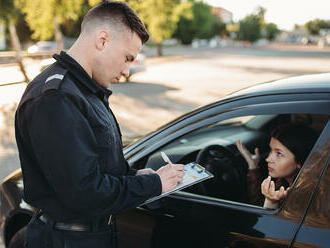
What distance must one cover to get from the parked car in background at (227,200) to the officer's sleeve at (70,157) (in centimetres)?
45

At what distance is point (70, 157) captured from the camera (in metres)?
1.24

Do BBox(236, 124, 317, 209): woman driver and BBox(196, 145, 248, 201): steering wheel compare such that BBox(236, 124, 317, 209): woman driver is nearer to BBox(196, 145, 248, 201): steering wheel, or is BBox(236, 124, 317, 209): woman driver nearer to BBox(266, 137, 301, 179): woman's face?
BBox(266, 137, 301, 179): woman's face

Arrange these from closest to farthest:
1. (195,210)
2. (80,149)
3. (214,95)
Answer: (80,149) < (195,210) < (214,95)

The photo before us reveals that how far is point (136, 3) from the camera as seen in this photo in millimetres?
13695

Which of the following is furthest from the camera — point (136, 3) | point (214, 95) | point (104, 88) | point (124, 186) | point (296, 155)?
point (136, 3)

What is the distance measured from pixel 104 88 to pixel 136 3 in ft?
42.7

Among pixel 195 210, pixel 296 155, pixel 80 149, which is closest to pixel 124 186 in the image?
pixel 80 149

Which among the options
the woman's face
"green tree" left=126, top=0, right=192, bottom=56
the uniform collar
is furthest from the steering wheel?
"green tree" left=126, top=0, right=192, bottom=56

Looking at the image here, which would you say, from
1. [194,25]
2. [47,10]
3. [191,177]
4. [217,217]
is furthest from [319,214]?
[194,25]

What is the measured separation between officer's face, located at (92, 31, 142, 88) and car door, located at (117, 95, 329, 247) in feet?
1.80

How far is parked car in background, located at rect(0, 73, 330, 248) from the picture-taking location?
4.63 ft

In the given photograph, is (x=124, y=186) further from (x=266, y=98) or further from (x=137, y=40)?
(x=266, y=98)

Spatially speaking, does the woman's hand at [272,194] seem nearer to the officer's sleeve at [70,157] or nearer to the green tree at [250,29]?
the officer's sleeve at [70,157]

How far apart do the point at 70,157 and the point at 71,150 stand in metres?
0.03
